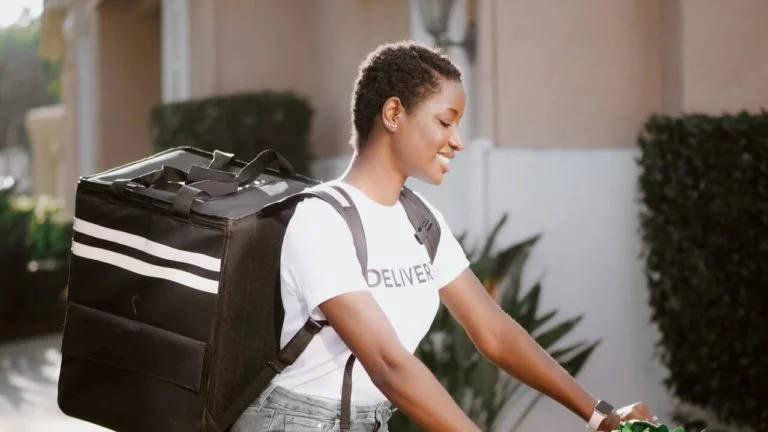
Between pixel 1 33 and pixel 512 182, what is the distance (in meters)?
57.3

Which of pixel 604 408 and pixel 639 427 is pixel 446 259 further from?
pixel 639 427

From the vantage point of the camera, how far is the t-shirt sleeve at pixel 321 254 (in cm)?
220

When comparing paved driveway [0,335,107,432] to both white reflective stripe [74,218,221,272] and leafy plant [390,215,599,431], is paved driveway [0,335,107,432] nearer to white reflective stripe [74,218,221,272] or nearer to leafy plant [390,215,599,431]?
leafy plant [390,215,599,431]

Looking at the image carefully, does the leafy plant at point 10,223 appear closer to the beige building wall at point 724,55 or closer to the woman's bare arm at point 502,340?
the beige building wall at point 724,55

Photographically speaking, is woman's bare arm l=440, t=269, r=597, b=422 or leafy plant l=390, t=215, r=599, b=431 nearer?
woman's bare arm l=440, t=269, r=597, b=422

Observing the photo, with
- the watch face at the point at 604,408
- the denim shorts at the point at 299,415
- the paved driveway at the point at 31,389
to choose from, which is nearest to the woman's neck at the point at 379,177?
the denim shorts at the point at 299,415

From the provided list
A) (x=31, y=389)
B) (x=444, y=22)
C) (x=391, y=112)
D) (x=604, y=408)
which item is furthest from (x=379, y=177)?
(x=31, y=389)

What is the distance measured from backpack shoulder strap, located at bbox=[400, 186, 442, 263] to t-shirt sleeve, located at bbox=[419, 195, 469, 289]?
0.02m

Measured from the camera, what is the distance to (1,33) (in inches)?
2366

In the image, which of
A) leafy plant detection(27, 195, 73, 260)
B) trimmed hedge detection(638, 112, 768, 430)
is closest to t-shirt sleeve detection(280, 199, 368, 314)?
trimmed hedge detection(638, 112, 768, 430)

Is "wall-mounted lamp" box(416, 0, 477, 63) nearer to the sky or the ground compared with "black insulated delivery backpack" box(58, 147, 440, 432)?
nearer to the sky

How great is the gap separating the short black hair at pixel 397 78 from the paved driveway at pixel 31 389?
6054mm

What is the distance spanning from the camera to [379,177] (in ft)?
7.90

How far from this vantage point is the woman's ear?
2.38 metres
